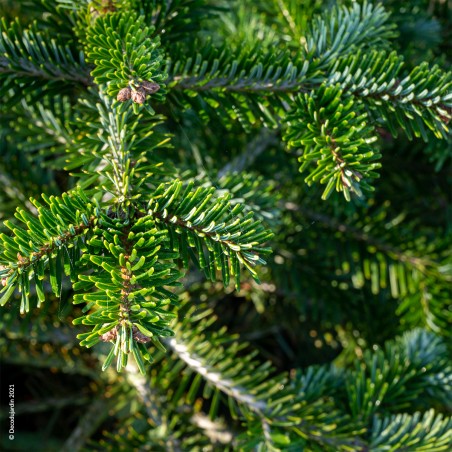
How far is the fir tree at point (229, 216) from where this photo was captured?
48cm

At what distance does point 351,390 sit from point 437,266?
282mm

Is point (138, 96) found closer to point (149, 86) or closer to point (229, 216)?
point (149, 86)

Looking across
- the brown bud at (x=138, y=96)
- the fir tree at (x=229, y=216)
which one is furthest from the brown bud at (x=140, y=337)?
the brown bud at (x=138, y=96)

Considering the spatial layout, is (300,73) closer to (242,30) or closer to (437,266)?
(242,30)

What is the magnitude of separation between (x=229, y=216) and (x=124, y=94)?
0.15m

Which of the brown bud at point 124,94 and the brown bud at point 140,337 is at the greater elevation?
the brown bud at point 124,94

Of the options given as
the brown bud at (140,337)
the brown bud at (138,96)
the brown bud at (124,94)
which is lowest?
the brown bud at (140,337)

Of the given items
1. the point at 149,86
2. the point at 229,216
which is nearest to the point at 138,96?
the point at 149,86

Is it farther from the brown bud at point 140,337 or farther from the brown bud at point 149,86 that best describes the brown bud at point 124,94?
the brown bud at point 140,337

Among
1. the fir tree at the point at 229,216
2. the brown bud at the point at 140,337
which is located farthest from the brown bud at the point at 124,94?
the brown bud at the point at 140,337

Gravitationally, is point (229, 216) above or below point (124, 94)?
below

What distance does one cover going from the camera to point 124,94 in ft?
1.57

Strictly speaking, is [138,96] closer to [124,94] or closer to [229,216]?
[124,94]

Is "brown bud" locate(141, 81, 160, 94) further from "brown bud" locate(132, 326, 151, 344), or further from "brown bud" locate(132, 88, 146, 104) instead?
"brown bud" locate(132, 326, 151, 344)
